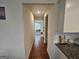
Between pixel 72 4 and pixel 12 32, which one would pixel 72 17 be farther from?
pixel 12 32

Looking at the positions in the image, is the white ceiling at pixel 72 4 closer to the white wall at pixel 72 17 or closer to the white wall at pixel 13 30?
the white wall at pixel 72 17

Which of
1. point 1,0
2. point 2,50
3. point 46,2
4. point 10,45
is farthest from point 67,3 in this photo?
point 2,50

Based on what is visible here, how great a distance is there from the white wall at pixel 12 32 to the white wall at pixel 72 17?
47.2 inches

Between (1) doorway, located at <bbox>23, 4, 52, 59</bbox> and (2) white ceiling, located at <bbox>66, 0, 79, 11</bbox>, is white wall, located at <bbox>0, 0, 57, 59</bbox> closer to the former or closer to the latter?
(1) doorway, located at <bbox>23, 4, 52, 59</bbox>

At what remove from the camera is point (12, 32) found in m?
2.15

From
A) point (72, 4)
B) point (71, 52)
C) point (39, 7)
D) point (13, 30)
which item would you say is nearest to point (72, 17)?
point (72, 4)

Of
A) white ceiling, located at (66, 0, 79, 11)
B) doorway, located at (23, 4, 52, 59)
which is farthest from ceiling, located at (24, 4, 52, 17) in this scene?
white ceiling, located at (66, 0, 79, 11)

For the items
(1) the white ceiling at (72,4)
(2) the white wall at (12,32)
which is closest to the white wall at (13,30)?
(2) the white wall at (12,32)

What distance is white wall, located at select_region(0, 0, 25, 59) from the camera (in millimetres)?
2068

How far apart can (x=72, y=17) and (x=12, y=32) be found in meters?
Result: 1.56

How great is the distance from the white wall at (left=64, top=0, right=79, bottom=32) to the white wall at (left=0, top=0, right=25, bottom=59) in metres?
1.20

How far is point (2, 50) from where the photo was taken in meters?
2.18

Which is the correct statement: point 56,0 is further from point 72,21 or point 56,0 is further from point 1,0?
point 1,0

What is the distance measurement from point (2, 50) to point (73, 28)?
6.32ft
